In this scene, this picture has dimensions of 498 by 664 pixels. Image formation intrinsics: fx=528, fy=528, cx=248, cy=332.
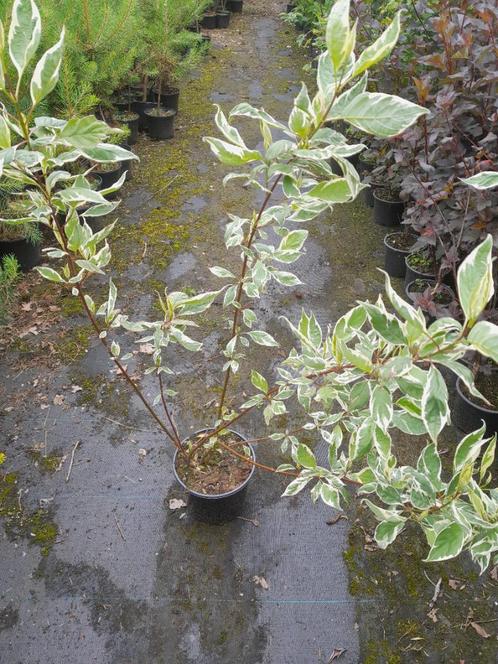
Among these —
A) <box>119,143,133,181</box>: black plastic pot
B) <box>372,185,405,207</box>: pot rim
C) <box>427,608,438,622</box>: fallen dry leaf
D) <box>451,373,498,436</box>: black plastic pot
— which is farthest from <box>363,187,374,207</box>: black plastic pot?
<box>427,608,438,622</box>: fallen dry leaf

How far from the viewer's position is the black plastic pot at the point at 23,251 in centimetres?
275

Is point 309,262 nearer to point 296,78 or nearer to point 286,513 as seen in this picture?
point 286,513

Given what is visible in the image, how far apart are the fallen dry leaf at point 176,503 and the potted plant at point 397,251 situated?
5.93 ft

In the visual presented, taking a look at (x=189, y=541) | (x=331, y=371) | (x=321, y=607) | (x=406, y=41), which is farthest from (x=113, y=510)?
(x=406, y=41)

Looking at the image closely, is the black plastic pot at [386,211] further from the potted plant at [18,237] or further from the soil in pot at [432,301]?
the potted plant at [18,237]

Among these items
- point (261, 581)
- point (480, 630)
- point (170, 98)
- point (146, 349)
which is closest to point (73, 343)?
point (146, 349)

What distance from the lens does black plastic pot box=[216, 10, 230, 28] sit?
25.3ft

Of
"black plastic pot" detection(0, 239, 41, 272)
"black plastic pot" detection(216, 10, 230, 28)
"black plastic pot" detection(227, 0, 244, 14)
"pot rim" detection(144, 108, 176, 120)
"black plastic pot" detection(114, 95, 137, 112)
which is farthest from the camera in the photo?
"black plastic pot" detection(227, 0, 244, 14)

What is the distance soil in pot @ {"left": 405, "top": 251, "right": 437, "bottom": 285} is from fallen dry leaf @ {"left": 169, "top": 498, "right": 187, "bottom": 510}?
1630 millimetres

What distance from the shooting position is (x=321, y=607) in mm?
1674

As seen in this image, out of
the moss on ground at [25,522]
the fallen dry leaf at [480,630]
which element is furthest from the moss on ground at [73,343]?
the fallen dry leaf at [480,630]

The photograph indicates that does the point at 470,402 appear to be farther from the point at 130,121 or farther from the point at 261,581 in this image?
the point at 130,121

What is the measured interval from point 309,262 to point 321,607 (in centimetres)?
203

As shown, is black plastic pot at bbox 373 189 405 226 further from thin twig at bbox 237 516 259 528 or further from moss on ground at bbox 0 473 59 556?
moss on ground at bbox 0 473 59 556
